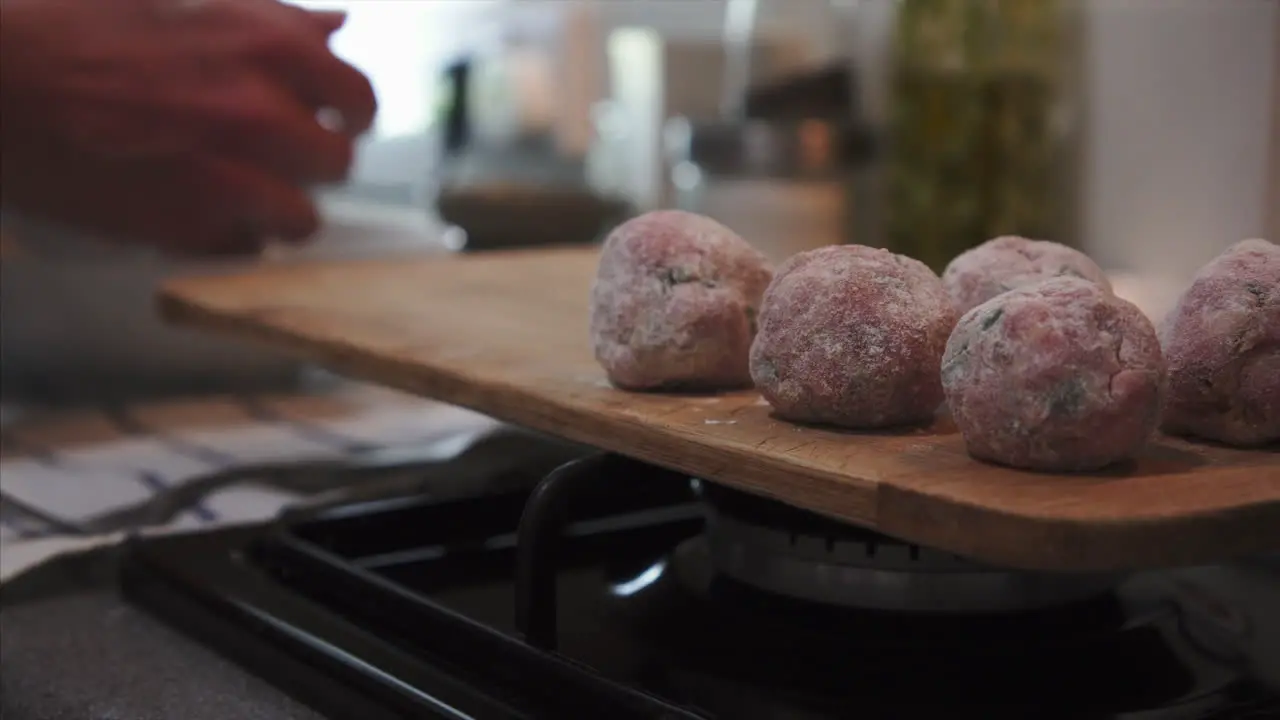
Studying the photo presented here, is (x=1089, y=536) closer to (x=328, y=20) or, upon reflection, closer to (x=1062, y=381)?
(x=1062, y=381)

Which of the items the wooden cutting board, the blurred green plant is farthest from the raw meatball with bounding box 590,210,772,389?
the blurred green plant

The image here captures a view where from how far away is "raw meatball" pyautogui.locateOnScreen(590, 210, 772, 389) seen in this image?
60cm

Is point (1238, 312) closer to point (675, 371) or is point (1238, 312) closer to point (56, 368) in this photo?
point (675, 371)

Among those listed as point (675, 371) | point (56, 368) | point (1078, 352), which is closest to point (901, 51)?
point (56, 368)

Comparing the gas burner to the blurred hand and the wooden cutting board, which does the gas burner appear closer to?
the wooden cutting board

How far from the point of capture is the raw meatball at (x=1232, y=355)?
490 mm

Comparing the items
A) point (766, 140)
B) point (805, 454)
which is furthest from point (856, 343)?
point (766, 140)

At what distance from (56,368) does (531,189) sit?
53 cm

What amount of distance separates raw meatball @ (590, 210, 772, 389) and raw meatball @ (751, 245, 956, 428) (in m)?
0.06

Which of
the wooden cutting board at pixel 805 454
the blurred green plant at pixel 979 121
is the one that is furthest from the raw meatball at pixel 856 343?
the blurred green plant at pixel 979 121

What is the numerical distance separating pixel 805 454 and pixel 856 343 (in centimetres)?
6

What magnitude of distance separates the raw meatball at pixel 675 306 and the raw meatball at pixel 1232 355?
195 mm

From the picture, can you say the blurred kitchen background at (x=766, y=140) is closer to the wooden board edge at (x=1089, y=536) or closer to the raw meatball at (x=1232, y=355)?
the raw meatball at (x=1232, y=355)

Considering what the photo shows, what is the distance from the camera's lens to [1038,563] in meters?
0.39
